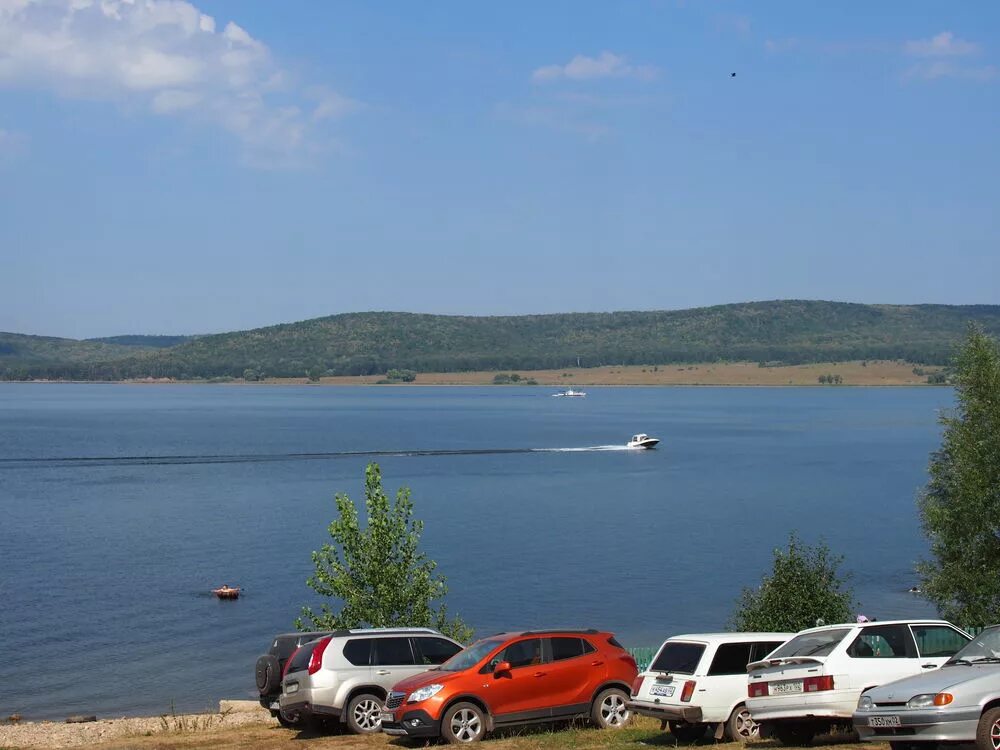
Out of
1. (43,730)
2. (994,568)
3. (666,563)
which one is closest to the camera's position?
(43,730)

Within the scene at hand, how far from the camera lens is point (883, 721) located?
14.7 metres

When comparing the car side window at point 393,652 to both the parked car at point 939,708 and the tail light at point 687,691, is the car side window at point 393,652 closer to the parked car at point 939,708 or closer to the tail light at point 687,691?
the tail light at point 687,691

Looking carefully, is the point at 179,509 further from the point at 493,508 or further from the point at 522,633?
the point at 522,633

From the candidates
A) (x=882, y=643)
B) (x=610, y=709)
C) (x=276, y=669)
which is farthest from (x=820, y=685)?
(x=276, y=669)

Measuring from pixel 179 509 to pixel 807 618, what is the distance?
6102 centimetres

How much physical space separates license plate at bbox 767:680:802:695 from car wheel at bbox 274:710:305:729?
26.9 feet

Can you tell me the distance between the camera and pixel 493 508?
84.2 metres

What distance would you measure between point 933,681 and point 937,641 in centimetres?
→ 270

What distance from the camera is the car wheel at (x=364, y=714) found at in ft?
65.6

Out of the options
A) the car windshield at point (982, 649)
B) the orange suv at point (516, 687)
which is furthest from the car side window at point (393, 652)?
the car windshield at point (982, 649)

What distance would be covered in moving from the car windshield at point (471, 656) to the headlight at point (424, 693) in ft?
1.84

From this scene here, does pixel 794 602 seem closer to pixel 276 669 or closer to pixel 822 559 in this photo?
pixel 822 559

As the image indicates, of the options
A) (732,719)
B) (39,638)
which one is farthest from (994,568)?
(39,638)

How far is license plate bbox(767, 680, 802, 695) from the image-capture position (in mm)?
16594
